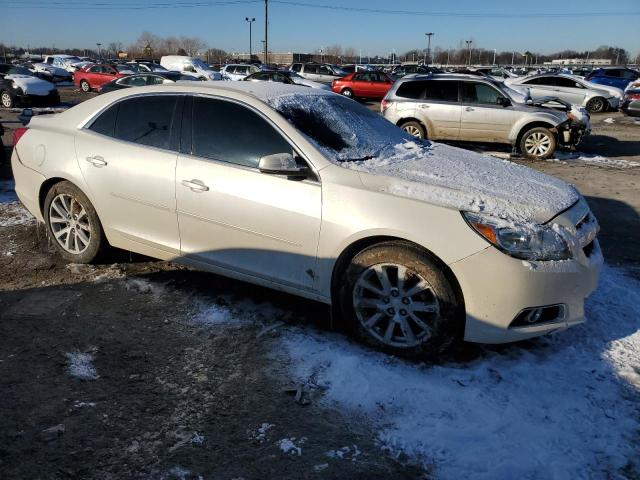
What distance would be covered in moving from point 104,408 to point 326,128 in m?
2.33

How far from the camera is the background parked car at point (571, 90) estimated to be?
16.9 m

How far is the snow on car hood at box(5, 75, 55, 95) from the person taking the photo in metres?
17.6

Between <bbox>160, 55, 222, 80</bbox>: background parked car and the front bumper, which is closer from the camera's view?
the front bumper

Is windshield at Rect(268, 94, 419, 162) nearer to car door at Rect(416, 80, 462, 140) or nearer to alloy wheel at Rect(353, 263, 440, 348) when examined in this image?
alloy wheel at Rect(353, 263, 440, 348)

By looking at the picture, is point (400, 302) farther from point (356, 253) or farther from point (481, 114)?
point (481, 114)

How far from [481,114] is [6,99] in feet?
54.0

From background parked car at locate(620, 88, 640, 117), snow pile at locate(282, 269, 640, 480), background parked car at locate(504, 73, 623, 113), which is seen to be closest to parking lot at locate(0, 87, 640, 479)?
snow pile at locate(282, 269, 640, 480)

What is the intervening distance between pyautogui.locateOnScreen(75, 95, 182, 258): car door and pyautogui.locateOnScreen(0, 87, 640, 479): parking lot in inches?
20.6

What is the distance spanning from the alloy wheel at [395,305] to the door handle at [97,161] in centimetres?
232

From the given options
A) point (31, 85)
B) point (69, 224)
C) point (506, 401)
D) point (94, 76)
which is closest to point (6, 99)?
point (31, 85)

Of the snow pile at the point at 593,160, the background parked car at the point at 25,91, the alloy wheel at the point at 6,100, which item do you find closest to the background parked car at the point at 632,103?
the snow pile at the point at 593,160

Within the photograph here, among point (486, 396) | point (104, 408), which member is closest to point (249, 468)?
point (104, 408)

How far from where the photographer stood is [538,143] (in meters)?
10.8

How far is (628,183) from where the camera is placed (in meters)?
8.70
